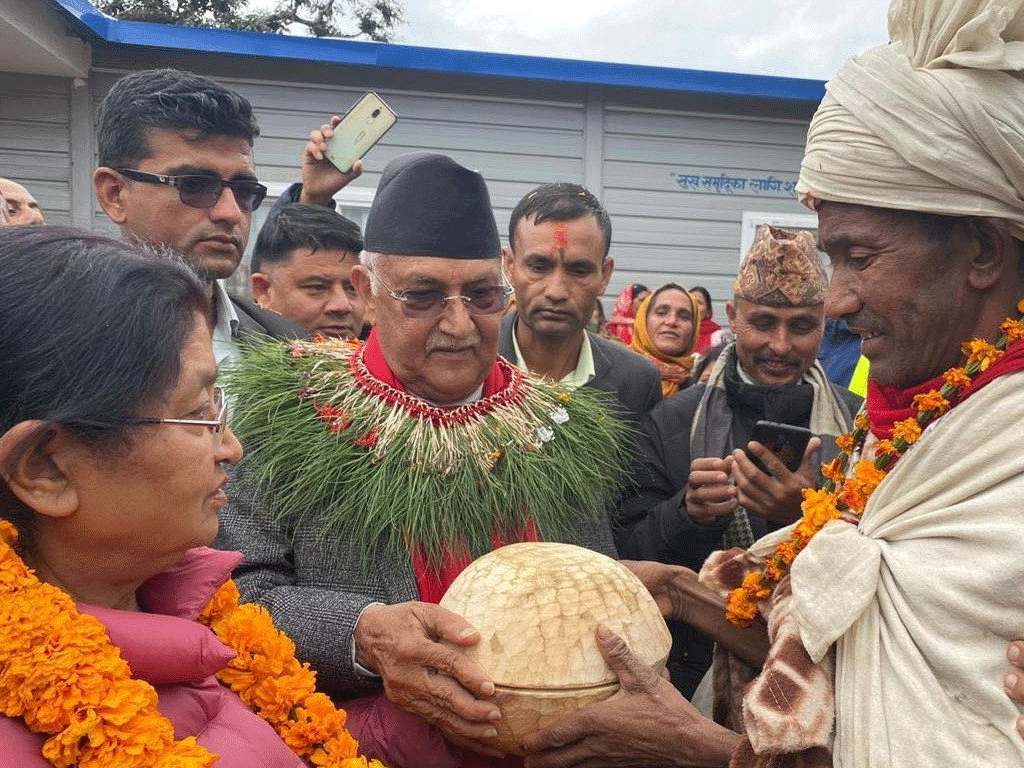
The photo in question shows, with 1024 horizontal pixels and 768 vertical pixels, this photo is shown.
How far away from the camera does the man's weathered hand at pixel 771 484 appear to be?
119 inches

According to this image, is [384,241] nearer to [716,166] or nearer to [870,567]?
[870,567]

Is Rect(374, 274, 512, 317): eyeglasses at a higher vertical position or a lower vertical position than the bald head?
lower

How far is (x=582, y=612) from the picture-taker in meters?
2.10

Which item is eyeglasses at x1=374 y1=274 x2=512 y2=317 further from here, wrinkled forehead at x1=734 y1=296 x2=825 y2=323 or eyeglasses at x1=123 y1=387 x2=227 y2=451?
wrinkled forehead at x1=734 y1=296 x2=825 y2=323

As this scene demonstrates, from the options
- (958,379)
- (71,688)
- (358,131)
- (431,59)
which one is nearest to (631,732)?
(958,379)

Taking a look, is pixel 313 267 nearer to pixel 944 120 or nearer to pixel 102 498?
pixel 102 498

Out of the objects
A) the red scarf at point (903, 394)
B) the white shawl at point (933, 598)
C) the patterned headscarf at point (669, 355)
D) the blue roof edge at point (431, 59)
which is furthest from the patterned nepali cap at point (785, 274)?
the blue roof edge at point (431, 59)

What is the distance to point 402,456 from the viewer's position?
103 inches

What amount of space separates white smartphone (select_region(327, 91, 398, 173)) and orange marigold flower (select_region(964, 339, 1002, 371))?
2751 millimetres

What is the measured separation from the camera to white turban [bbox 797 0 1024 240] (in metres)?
2.03

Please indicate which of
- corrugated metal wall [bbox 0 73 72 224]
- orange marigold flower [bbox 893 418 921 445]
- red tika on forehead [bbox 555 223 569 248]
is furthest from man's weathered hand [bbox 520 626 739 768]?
corrugated metal wall [bbox 0 73 72 224]

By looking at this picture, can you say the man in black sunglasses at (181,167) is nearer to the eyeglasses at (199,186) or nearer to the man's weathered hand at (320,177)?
the eyeglasses at (199,186)

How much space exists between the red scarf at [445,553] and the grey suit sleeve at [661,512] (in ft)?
1.76

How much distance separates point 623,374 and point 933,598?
94.1 inches
